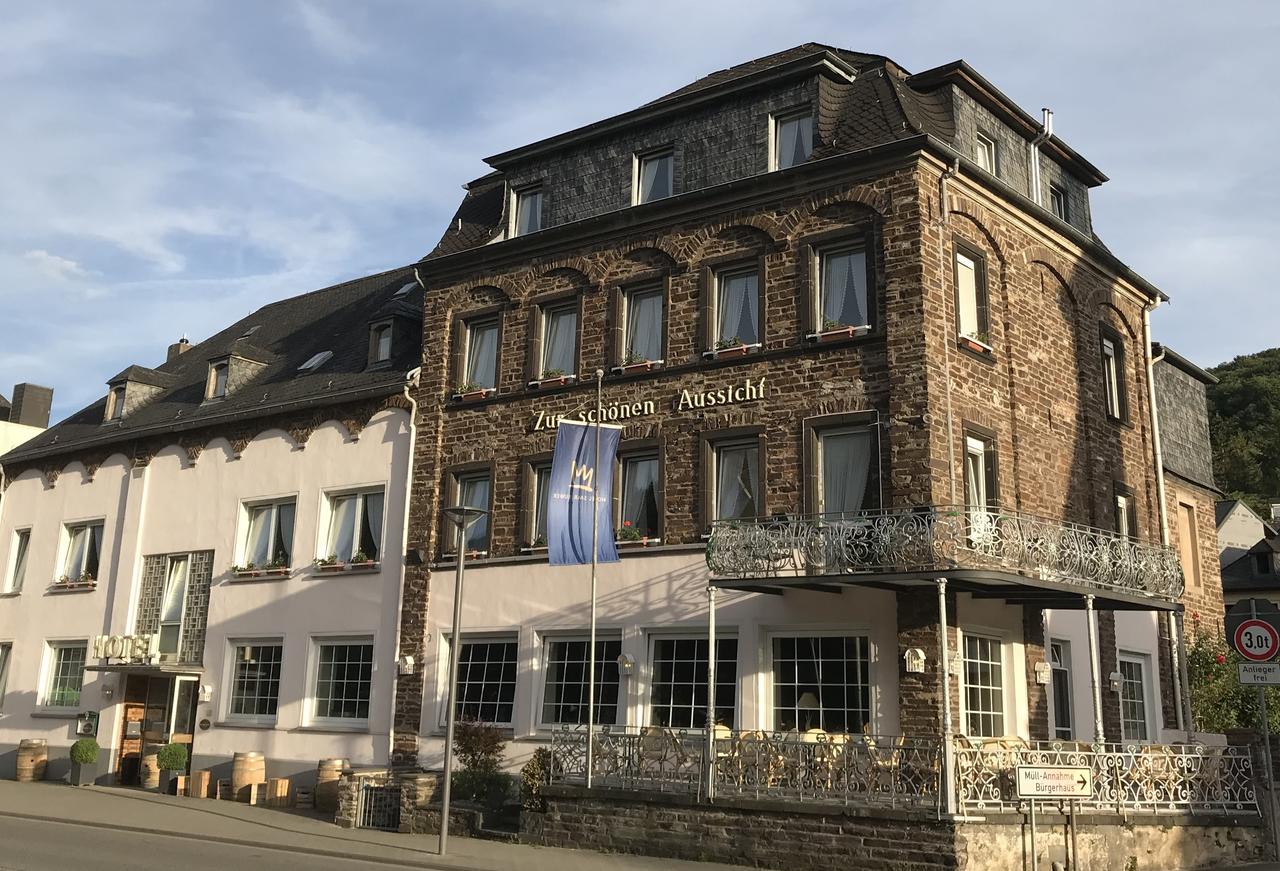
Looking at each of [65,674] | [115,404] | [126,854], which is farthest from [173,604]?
[126,854]

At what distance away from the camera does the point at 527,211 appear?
23969 mm

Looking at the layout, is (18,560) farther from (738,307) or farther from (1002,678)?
(1002,678)

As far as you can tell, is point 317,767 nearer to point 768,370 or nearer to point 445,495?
point 445,495

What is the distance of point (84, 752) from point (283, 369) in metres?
9.11

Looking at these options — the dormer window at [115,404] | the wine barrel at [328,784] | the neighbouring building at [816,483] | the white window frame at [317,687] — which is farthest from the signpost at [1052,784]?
the dormer window at [115,404]

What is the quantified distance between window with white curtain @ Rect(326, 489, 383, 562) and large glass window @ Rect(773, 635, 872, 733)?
912cm

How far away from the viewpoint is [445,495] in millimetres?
23312

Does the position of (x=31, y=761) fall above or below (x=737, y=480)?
below

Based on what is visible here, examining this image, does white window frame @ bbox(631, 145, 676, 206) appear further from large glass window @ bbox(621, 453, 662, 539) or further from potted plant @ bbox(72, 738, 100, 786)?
potted plant @ bbox(72, 738, 100, 786)

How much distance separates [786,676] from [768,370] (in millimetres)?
4686

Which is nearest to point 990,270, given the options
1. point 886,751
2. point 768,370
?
point 768,370

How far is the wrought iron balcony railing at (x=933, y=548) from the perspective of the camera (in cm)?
1600

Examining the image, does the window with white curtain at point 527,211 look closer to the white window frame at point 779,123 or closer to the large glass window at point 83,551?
the white window frame at point 779,123

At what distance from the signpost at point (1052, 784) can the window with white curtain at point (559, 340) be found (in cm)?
1080
